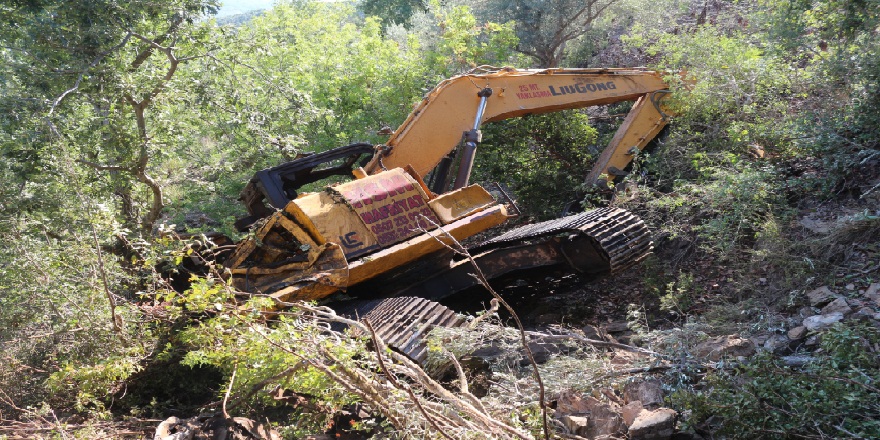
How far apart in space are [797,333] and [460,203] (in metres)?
2.96

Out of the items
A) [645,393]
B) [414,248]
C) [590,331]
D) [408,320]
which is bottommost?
[590,331]

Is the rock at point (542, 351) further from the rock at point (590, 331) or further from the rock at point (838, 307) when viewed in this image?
the rock at point (838, 307)

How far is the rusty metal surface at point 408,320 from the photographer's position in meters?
4.93

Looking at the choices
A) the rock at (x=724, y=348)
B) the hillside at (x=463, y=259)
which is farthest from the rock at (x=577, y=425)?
the rock at (x=724, y=348)

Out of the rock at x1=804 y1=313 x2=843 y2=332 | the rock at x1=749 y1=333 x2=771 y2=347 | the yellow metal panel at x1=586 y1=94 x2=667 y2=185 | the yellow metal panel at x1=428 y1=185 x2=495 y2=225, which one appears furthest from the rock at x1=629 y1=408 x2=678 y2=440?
the yellow metal panel at x1=586 y1=94 x2=667 y2=185

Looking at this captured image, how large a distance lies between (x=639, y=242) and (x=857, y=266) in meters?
1.79

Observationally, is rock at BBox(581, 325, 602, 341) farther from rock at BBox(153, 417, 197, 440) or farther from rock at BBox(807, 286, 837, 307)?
rock at BBox(153, 417, 197, 440)

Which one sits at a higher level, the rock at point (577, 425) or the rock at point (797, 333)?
the rock at point (577, 425)

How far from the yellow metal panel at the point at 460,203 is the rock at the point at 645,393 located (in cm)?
243

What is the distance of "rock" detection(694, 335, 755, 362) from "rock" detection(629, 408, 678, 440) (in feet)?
2.23

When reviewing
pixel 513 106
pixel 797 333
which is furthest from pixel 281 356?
pixel 513 106

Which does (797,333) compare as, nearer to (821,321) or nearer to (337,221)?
(821,321)

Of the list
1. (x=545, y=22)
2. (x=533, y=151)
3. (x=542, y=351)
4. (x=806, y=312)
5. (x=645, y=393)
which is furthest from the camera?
(x=545, y=22)

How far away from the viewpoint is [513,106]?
304 inches
